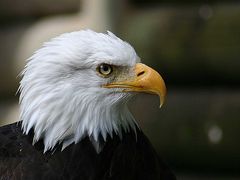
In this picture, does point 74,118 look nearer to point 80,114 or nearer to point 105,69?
point 80,114

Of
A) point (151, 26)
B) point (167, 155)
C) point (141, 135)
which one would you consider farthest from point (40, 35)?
point (141, 135)

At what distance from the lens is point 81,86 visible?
318 centimetres

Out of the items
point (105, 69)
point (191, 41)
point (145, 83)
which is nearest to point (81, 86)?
point (105, 69)

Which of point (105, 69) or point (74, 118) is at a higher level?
point (105, 69)

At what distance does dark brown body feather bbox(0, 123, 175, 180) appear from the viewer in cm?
314

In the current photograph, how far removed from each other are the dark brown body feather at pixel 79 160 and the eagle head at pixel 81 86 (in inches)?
1.5

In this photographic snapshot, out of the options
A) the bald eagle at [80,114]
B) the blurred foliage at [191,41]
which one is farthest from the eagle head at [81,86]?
the blurred foliage at [191,41]

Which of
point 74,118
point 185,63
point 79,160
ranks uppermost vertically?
point 74,118

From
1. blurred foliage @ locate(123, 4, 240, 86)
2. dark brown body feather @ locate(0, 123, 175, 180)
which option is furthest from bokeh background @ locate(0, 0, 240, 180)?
dark brown body feather @ locate(0, 123, 175, 180)

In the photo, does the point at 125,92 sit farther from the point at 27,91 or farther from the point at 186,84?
the point at 186,84

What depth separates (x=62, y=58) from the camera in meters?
3.15

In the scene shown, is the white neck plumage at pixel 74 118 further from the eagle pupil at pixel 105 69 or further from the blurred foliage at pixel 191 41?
the blurred foliage at pixel 191 41

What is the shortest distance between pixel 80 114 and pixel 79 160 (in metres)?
0.17

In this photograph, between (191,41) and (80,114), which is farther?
(191,41)
